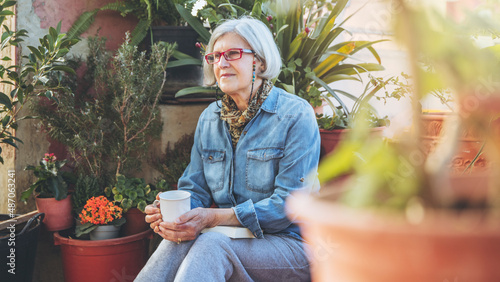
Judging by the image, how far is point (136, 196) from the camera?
244cm

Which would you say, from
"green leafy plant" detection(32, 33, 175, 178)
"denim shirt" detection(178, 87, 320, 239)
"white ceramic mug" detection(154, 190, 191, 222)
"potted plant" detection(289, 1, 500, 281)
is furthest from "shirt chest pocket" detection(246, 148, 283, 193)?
"potted plant" detection(289, 1, 500, 281)

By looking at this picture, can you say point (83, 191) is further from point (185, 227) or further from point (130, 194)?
point (185, 227)

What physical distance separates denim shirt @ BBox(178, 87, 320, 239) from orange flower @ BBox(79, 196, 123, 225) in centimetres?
58

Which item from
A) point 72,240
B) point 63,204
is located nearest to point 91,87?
point 63,204

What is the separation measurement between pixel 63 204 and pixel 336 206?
2340 mm

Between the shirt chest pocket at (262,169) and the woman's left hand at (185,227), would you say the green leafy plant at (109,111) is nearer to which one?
the shirt chest pocket at (262,169)

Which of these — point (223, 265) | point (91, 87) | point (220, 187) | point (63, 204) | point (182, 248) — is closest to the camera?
point (223, 265)

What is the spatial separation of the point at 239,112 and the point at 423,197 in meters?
1.60

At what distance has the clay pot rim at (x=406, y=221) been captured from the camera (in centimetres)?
33

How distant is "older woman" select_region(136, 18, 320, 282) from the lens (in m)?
1.50

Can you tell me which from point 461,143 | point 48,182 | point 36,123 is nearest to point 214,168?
point 48,182

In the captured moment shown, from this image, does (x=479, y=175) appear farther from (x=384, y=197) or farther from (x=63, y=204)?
(x=63, y=204)

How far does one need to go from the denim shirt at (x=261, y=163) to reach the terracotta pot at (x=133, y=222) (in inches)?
23.9

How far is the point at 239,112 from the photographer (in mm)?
1948
